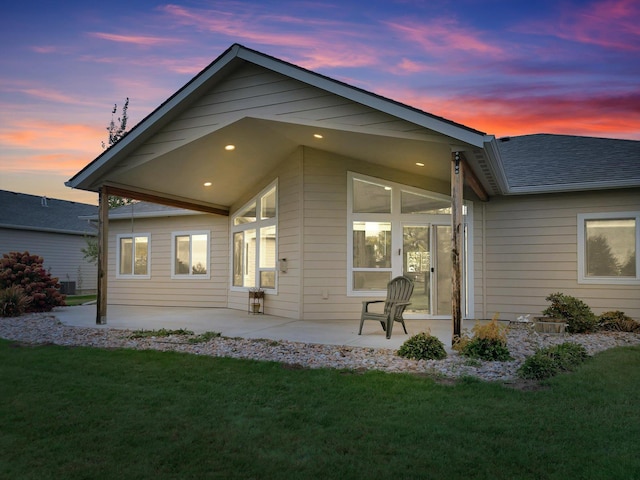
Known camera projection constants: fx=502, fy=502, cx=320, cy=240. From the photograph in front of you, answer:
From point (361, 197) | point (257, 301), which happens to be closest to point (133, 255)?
point (257, 301)

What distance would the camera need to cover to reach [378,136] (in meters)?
7.12

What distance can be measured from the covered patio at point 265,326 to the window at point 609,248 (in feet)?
7.85

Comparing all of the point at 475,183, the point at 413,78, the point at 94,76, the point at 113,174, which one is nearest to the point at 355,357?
the point at 475,183

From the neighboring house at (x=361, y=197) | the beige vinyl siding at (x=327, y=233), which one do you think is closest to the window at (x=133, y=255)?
the neighboring house at (x=361, y=197)

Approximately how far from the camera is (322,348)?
6.34 meters

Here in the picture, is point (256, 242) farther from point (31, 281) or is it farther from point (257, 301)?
point (31, 281)

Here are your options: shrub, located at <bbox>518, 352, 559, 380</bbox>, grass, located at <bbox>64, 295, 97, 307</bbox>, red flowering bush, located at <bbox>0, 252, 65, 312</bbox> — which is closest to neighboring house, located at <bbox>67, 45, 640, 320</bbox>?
shrub, located at <bbox>518, 352, 559, 380</bbox>

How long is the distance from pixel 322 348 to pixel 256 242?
5159mm

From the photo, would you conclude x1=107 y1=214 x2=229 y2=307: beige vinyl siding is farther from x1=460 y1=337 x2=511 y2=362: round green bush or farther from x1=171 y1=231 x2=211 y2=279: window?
x1=460 y1=337 x2=511 y2=362: round green bush

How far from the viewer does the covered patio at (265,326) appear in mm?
7160

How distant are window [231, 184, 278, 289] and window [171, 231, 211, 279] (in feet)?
3.61

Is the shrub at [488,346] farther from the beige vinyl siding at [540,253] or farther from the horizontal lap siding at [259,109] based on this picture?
the beige vinyl siding at [540,253]

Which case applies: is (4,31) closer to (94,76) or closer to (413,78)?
(94,76)

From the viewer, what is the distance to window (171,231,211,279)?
12992 mm
